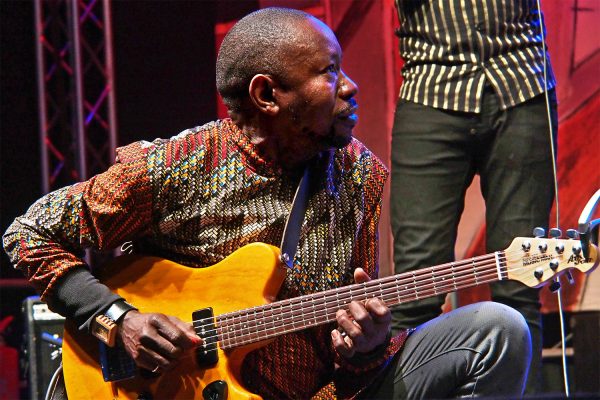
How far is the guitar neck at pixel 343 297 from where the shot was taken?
2367 millimetres

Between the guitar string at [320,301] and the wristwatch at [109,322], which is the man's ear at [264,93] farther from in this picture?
the wristwatch at [109,322]

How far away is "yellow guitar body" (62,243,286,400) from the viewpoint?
253cm

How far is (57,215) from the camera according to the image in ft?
8.65

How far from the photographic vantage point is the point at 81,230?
2.63m

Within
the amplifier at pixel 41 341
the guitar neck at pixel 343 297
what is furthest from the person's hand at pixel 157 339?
the amplifier at pixel 41 341

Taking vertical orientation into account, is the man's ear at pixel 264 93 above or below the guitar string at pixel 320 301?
above

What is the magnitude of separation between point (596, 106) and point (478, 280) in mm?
2449

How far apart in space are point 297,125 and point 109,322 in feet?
2.52

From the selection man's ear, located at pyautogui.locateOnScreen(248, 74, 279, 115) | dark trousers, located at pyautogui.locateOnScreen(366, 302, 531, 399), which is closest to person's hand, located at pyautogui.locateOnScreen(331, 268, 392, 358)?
dark trousers, located at pyautogui.locateOnScreen(366, 302, 531, 399)

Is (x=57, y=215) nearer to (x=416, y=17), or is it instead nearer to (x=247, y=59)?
(x=247, y=59)

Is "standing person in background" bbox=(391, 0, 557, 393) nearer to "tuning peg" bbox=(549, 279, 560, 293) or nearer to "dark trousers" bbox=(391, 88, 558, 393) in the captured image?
"dark trousers" bbox=(391, 88, 558, 393)

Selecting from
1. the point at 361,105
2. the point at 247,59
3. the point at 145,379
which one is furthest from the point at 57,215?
the point at 361,105

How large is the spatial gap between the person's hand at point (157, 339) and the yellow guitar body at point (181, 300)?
8 centimetres

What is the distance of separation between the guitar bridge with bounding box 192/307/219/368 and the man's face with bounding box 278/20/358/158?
1.98 ft
